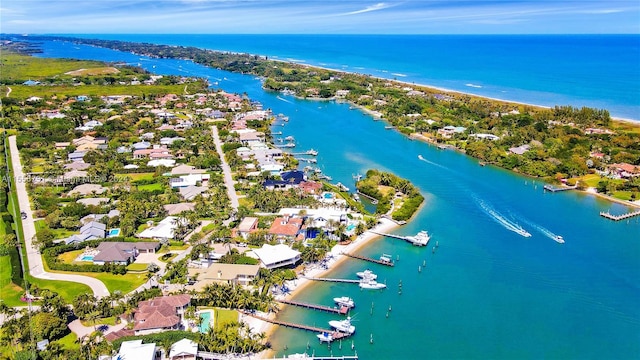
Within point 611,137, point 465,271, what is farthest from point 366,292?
point 611,137

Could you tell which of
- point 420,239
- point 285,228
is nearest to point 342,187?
point 285,228

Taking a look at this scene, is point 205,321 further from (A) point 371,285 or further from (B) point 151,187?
(B) point 151,187

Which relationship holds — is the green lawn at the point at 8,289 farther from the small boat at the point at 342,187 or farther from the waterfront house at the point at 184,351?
the small boat at the point at 342,187

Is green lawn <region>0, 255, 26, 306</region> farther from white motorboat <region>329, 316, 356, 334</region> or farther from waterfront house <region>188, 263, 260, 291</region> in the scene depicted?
white motorboat <region>329, 316, 356, 334</region>

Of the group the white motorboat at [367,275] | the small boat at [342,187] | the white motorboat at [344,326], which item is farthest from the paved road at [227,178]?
the white motorboat at [344,326]

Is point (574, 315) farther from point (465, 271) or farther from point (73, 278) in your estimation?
point (73, 278)
